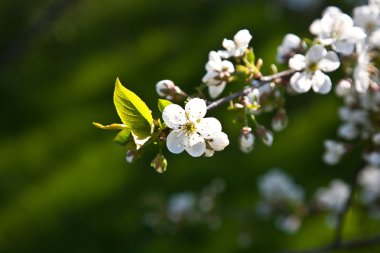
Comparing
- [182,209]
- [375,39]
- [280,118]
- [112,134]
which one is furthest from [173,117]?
[112,134]

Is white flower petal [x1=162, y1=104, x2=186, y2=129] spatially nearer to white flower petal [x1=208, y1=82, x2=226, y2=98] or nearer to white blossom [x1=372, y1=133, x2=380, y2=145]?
white flower petal [x1=208, y1=82, x2=226, y2=98]

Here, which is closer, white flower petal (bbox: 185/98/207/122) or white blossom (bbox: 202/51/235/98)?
white flower petal (bbox: 185/98/207/122)

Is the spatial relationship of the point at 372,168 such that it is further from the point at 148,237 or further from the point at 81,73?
the point at 81,73

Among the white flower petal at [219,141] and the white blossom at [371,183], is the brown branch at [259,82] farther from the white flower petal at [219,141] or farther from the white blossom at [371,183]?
the white blossom at [371,183]

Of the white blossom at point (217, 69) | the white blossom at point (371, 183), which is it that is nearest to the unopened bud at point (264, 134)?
the white blossom at point (217, 69)

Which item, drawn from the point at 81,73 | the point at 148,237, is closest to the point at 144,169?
the point at 148,237

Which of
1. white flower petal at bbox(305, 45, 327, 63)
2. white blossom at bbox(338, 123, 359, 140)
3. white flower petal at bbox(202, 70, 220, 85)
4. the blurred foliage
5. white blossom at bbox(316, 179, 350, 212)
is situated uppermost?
the blurred foliage

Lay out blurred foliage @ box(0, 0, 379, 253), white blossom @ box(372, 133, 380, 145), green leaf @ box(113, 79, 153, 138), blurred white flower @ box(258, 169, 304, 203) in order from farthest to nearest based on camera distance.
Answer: blurred foliage @ box(0, 0, 379, 253)
blurred white flower @ box(258, 169, 304, 203)
white blossom @ box(372, 133, 380, 145)
green leaf @ box(113, 79, 153, 138)

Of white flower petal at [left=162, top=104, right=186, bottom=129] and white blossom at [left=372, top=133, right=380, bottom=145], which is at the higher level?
white blossom at [left=372, top=133, right=380, bottom=145]

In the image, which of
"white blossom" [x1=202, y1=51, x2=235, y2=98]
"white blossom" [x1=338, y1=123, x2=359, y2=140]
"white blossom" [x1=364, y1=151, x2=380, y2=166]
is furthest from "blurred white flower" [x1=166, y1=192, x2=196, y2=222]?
"white blossom" [x1=202, y1=51, x2=235, y2=98]
